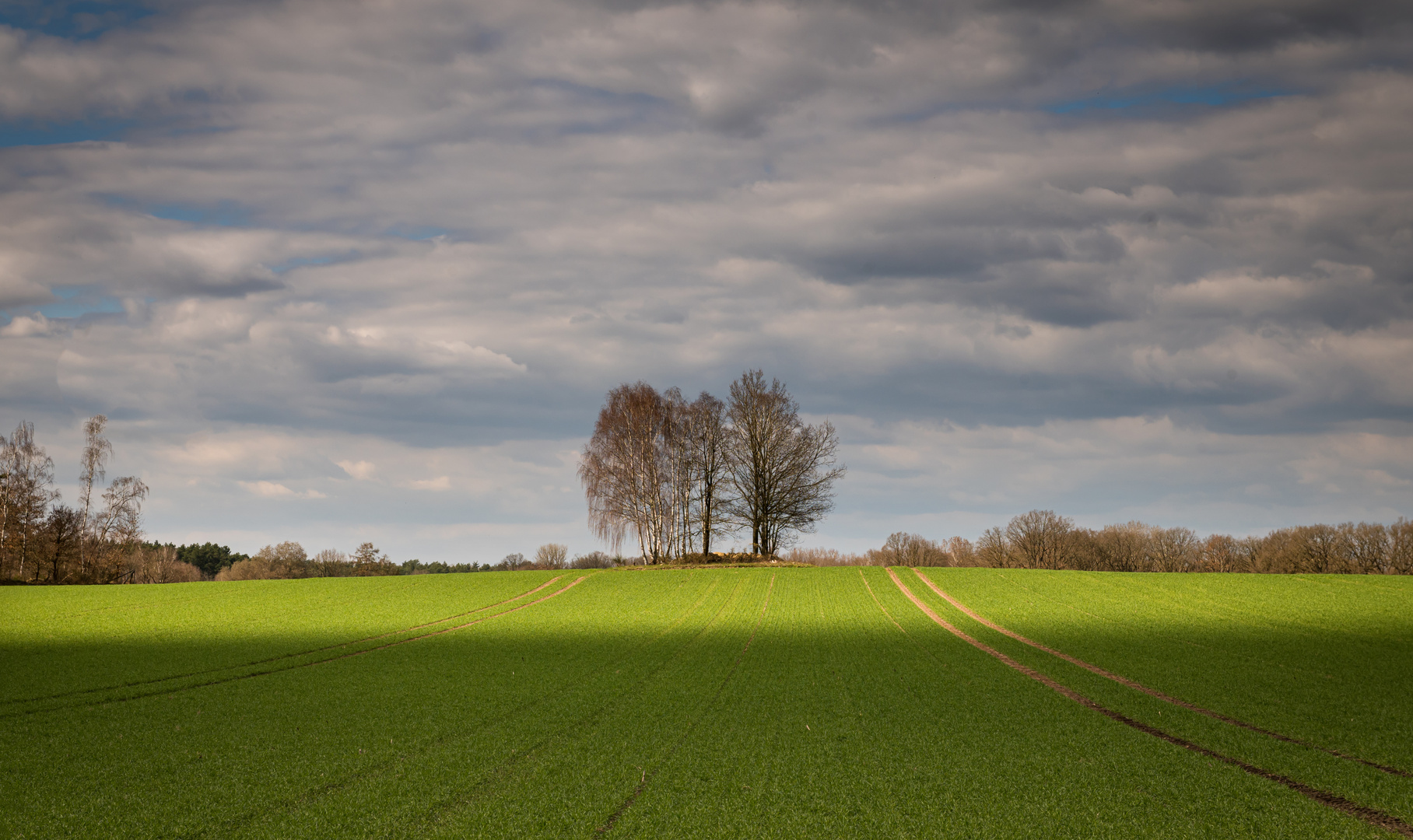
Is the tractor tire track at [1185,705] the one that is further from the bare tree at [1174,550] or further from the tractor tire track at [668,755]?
the bare tree at [1174,550]

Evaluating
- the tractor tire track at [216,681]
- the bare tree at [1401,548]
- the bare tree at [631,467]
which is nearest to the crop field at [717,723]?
the tractor tire track at [216,681]

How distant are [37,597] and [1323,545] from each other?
10435cm

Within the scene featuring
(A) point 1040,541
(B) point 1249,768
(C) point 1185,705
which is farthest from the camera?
(A) point 1040,541

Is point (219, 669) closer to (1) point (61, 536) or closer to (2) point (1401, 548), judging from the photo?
(1) point (61, 536)

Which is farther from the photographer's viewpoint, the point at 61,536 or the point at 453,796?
the point at 61,536

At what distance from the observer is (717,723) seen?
51.7 ft

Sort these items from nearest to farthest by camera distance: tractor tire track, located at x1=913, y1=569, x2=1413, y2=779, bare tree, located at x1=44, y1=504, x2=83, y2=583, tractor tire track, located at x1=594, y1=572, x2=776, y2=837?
tractor tire track, located at x1=594, y1=572, x2=776, y2=837 → tractor tire track, located at x1=913, y1=569, x2=1413, y2=779 → bare tree, located at x1=44, y1=504, x2=83, y2=583

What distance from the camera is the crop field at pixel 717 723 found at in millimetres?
10516

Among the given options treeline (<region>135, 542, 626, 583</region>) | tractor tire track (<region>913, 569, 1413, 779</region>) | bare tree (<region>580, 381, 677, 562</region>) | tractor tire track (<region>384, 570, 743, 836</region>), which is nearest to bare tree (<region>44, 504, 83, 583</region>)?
treeline (<region>135, 542, 626, 583</region>)

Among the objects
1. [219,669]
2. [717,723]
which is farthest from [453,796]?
[219,669]

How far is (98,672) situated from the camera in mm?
22234

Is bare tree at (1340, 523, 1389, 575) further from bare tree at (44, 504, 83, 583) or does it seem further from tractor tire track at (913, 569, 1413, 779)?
bare tree at (44, 504, 83, 583)

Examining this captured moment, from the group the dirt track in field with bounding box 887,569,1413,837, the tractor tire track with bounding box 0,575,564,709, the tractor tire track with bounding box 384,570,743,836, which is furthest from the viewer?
the tractor tire track with bounding box 0,575,564,709

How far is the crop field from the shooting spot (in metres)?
10.5
